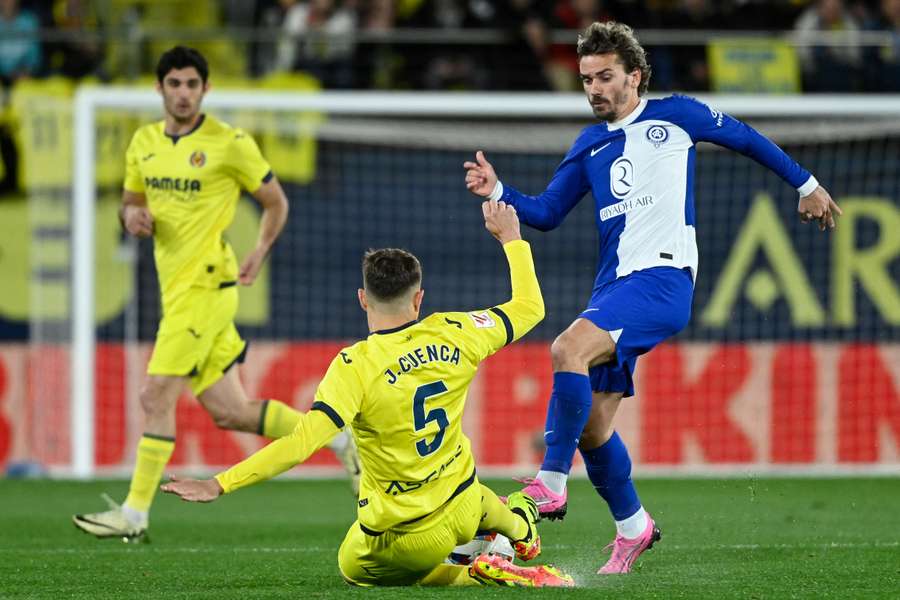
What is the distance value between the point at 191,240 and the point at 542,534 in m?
2.35

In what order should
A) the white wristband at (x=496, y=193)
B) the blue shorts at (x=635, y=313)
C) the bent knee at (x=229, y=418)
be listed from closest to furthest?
the blue shorts at (x=635, y=313) < the white wristband at (x=496, y=193) < the bent knee at (x=229, y=418)

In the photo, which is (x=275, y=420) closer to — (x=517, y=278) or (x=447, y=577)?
(x=447, y=577)

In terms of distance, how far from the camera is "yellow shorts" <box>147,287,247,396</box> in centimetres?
794

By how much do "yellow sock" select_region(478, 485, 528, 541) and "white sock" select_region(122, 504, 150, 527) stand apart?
2634 millimetres

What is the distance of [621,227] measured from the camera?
6.28 meters

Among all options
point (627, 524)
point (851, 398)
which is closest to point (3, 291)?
point (851, 398)

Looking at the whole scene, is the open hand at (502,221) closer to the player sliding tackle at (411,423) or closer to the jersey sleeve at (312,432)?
the player sliding tackle at (411,423)

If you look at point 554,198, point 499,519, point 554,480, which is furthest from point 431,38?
point 499,519

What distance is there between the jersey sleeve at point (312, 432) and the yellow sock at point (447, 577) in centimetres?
82

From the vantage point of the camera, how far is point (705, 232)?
42.8 feet

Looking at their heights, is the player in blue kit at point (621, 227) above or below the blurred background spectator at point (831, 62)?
below

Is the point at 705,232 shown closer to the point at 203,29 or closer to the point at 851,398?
the point at 851,398

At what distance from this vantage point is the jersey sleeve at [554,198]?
637 cm

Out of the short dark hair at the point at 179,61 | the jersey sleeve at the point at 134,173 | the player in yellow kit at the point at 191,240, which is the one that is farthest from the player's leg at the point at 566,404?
the jersey sleeve at the point at 134,173
